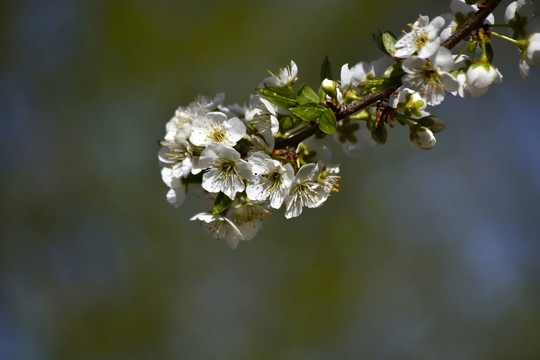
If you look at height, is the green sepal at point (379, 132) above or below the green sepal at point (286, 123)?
below

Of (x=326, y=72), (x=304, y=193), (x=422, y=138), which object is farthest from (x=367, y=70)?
(x=304, y=193)

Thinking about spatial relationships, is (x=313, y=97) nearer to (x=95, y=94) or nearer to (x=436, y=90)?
(x=436, y=90)

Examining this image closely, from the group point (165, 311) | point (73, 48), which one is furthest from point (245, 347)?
point (73, 48)

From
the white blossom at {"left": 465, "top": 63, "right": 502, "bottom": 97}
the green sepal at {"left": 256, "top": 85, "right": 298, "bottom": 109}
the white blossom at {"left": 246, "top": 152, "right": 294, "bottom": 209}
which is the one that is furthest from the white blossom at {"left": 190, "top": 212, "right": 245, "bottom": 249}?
the white blossom at {"left": 465, "top": 63, "right": 502, "bottom": 97}

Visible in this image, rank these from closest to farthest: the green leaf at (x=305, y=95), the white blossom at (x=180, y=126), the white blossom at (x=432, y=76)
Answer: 1. the white blossom at (x=432, y=76)
2. the green leaf at (x=305, y=95)
3. the white blossom at (x=180, y=126)

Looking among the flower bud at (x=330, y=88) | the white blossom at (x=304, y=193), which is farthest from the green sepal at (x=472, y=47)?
the white blossom at (x=304, y=193)

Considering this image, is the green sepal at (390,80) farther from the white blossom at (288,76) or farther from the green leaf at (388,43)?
the white blossom at (288,76)
